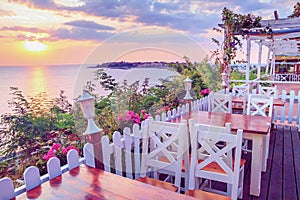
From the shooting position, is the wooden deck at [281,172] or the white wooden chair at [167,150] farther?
the wooden deck at [281,172]

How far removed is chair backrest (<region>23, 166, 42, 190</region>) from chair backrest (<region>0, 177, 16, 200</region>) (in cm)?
8

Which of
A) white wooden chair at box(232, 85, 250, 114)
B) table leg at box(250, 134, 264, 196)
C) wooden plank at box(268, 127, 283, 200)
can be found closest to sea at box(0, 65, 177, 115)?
table leg at box(250, 134, 264, 196)

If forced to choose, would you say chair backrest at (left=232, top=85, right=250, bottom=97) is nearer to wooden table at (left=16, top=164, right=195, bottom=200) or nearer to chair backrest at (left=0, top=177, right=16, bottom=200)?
wooden table at (left=16, top=164, right=195, bottom=200)

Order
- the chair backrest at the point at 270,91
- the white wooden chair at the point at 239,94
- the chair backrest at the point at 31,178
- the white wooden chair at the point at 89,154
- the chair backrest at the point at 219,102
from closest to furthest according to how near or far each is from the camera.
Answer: the chair backrest at the point at 31,178, the white wooden chair at the point at 89,154, the chair backrest at the point at 219,102, the white wooden chair at the point at 239,94, the chair backrest at the point at 270,91

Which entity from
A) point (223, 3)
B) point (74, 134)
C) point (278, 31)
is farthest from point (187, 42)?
point (278, 31)

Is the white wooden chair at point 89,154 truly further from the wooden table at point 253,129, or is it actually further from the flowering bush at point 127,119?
the wooden table at point 253,129

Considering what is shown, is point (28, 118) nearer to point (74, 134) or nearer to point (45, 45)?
point (74, 134)

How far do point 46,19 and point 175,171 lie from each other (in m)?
1.73

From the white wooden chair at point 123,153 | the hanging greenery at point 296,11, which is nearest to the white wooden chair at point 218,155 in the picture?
the white wooden chair at point 123,153

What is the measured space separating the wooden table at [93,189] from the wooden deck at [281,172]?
1579mm

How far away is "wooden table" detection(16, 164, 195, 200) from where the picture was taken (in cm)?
123

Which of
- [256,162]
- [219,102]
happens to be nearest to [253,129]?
[256,162]

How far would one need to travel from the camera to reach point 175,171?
195 centimetres

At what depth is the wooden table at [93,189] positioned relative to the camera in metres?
1.23
